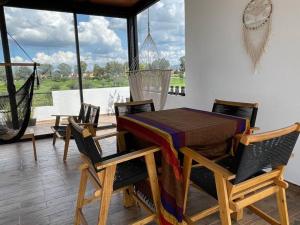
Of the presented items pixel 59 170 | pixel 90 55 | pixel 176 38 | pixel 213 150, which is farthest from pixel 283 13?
pixel 90 55

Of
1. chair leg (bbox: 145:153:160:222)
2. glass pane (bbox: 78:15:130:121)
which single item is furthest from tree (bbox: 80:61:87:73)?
chair leg (bbox: 145:153:160:222)

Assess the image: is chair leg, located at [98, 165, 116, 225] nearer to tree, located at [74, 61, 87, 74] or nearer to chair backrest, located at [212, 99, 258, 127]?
chair backrest, located at [212, 99, 258, 127]

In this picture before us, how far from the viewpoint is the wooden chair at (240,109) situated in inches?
78.8

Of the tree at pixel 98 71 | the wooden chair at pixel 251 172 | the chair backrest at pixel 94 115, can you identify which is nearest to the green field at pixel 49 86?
the tree at pixel 98 71

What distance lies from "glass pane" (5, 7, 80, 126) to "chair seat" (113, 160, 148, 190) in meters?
3.18

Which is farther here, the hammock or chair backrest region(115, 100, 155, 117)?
the hammock

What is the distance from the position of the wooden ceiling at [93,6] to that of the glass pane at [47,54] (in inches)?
4.3

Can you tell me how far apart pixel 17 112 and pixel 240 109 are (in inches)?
126

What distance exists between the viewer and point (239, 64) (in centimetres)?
247

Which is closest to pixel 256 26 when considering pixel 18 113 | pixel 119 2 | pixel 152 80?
pixel 152 80

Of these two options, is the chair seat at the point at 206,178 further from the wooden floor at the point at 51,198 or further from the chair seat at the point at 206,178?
the wooden floor at the point at 51,198

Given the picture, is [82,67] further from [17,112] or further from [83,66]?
[17,112]

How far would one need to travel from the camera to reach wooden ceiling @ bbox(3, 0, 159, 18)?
153 inches

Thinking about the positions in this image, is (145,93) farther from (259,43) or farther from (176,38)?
(259,43)
